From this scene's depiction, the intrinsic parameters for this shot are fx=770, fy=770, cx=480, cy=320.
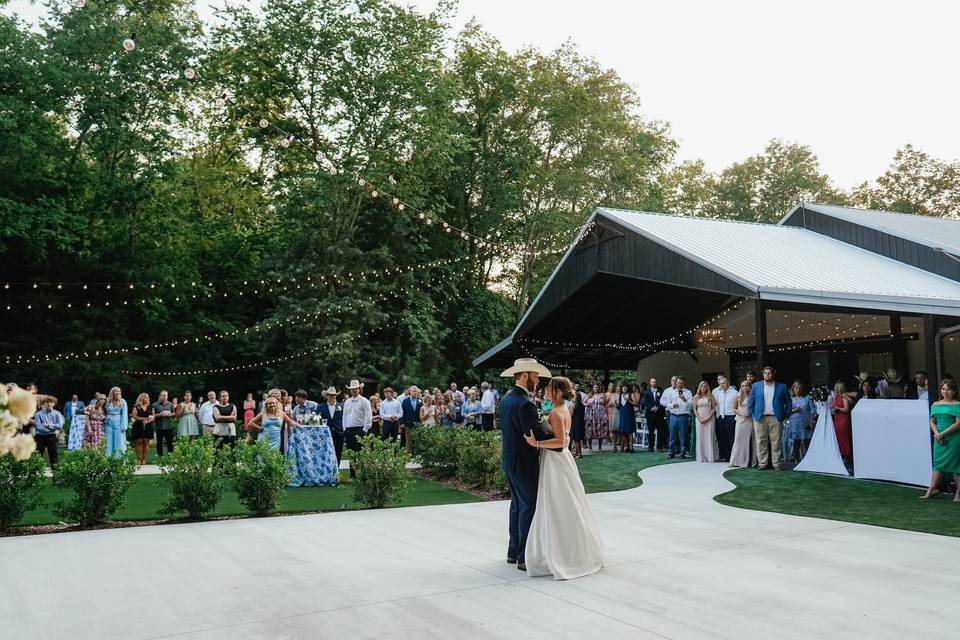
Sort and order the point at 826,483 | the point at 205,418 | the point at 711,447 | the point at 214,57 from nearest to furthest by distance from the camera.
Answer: the point at 826,483 → the point at 711,447 → the point at 205,418 → the point at 214,57

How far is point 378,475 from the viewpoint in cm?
983

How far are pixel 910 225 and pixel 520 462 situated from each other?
54.9 feet

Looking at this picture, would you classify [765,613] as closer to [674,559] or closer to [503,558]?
[674,559]

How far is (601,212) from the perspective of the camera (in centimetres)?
1722

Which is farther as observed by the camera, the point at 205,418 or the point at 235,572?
the point at 205,418

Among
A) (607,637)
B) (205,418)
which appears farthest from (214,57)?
(607,637)

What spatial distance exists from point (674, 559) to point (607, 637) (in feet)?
7.40

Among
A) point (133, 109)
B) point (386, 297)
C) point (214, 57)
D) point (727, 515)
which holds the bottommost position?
point (727, 515)

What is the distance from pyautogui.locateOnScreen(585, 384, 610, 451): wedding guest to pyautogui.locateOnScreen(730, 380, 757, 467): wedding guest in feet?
16.7

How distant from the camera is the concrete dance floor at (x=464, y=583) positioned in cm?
459

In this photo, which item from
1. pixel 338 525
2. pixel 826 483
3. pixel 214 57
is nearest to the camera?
pixel 338 525

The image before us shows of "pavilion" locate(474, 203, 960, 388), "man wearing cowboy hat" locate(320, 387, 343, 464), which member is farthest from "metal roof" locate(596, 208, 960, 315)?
"man wearing cowboy hat" locate(320, 387, 343, 464)

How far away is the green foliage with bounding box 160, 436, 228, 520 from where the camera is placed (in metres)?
8.93

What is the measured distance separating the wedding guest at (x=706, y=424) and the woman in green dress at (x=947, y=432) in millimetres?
5648
